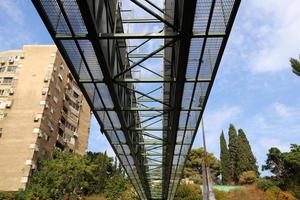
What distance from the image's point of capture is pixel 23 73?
52812 mm

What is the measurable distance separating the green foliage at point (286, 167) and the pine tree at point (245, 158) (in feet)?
19.7

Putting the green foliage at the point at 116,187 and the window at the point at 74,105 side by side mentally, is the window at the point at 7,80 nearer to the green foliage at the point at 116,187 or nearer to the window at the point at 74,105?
the window at the point at 74,105

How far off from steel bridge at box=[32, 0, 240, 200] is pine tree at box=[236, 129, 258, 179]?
1743 inches

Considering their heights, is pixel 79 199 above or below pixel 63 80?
below

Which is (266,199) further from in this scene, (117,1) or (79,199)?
(117,1)

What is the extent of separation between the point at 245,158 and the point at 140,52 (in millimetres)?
50470

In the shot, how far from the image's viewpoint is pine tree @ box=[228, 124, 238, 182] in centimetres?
A: 5778

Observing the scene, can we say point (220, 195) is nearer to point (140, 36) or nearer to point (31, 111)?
point (31, 111)

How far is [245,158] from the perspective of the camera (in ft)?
186

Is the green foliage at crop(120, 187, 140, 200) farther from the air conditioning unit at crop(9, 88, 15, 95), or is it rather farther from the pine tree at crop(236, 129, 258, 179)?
the air conditioning unit at crop(9, 88, 15, 95)

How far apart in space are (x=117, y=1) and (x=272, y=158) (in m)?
44.9

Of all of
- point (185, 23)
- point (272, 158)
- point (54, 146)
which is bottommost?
point (185, 23)

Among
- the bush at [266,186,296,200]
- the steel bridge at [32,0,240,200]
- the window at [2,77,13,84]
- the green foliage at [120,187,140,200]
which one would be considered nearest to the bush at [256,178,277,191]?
the bush at [266,186,296,200]

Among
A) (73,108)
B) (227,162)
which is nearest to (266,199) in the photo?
(227,162)
